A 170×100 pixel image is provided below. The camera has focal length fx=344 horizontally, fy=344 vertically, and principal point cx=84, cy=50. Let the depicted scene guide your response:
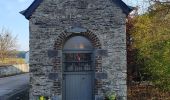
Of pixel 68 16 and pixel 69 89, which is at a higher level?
pixel 68 16

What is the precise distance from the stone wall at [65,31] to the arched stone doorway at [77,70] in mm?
448

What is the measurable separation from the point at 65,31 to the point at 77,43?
0.75m

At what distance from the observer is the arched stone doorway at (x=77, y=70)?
1455 cm

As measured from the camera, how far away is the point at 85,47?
14633 millimetres

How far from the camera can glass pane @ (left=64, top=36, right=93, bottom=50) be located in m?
14.6

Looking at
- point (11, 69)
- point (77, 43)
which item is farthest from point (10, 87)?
point (11, 69)

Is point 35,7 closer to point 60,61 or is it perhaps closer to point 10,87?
point 60,61

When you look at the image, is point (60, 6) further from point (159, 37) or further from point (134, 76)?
point (134, 76)

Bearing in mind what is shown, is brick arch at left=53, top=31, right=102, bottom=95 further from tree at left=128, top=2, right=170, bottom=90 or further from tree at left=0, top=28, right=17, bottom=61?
tree at left=0, top=28, right=17, bottom=61

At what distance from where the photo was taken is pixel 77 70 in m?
14.6

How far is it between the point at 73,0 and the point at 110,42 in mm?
2339

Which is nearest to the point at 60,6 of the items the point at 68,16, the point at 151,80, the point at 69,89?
the point at 68,16

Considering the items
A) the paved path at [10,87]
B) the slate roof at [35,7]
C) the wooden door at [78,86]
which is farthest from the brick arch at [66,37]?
the paved path at [10,87]

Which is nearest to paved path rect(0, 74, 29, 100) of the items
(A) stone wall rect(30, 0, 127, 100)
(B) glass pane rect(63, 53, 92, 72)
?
(A) stone wall rect(30, 0, 127, 100)
